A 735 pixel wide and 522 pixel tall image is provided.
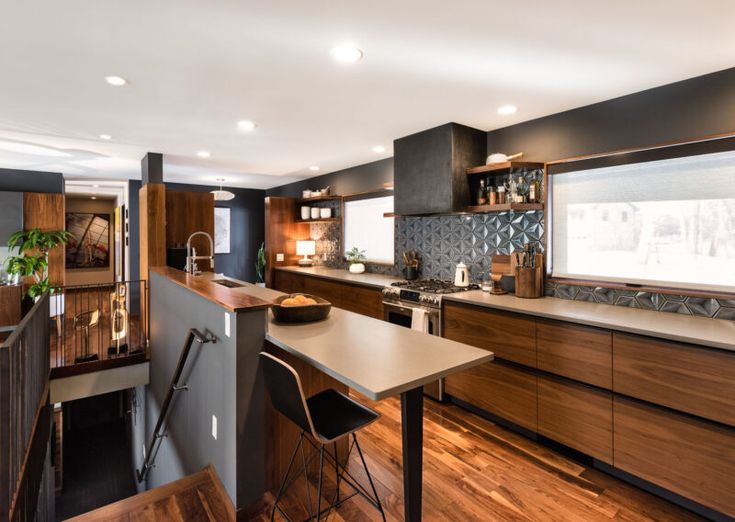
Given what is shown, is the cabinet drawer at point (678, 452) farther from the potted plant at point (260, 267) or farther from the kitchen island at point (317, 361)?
the potted plant at point (260, 267)

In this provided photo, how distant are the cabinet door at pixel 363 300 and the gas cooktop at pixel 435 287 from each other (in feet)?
0.78

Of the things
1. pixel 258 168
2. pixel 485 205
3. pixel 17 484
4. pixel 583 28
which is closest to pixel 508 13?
pixel 583 28

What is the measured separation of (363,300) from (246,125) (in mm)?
2066

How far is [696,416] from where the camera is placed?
1.92 metres

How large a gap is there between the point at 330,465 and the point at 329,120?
2656 mm

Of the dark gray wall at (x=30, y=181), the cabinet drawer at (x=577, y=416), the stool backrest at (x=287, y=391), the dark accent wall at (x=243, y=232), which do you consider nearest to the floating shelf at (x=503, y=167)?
the cabinet drawer at (x=577, y=416)

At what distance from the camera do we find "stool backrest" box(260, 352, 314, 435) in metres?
1.48

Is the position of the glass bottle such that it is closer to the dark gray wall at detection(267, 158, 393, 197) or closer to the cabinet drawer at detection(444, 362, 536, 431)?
the cabinet drawer at detection(444, 362, 536, 431)

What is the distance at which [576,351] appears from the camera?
7.80 ft

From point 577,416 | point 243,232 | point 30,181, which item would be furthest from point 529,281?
point 30,181

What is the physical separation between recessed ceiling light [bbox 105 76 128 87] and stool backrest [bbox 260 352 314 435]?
2.07 metres

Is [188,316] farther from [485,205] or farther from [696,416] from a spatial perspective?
[696,416]

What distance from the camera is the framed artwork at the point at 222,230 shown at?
7680 millimetres

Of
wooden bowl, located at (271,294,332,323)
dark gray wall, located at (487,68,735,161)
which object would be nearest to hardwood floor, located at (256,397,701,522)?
wooden bowl, located at (271,294,332,323)
